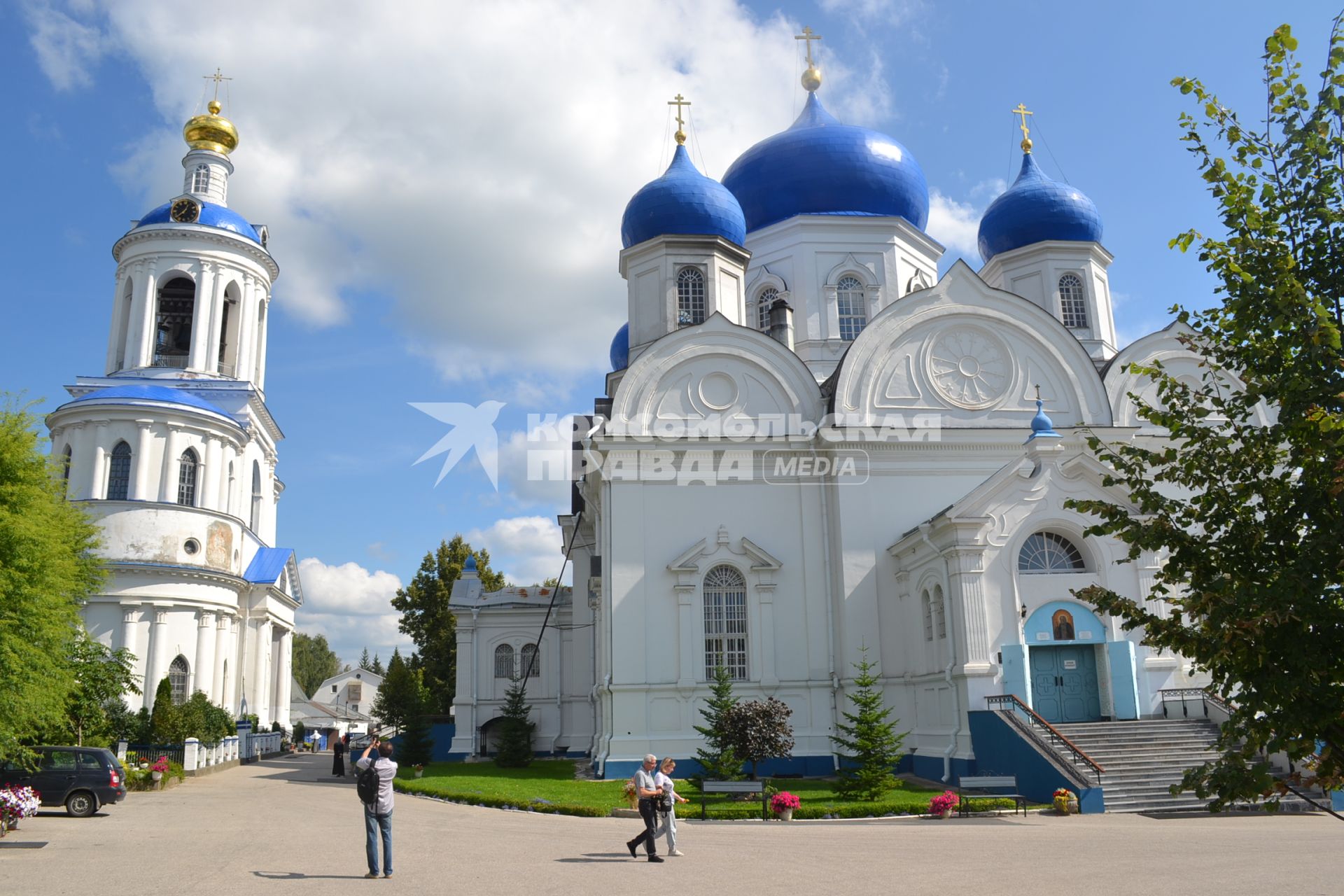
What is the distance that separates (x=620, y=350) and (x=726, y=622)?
14408mm

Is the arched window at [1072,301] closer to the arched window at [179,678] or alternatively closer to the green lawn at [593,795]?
the green lawn at [593,795]

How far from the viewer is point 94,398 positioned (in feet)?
105

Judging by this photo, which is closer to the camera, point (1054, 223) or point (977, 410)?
point (977, 410)

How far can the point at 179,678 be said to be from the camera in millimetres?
31812

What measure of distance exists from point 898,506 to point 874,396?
2507 millimetres

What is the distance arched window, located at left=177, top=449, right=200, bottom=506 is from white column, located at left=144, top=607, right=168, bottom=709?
3.68 metres

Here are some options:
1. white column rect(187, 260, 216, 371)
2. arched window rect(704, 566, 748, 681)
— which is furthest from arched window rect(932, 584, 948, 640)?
white column rect(187, 260, 216, 371)

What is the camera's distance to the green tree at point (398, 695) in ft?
97.2

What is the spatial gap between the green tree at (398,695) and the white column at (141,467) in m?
9.25

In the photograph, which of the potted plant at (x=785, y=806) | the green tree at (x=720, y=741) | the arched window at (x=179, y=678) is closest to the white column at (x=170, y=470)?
the arched window at (x=179, y=678)

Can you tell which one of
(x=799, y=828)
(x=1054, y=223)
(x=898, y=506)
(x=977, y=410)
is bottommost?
(x=799, y=828)

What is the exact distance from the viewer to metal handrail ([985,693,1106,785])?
53.0 ft

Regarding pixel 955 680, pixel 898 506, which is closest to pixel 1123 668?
pixel 955 680

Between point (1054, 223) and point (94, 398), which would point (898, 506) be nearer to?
point (1054, 223)
